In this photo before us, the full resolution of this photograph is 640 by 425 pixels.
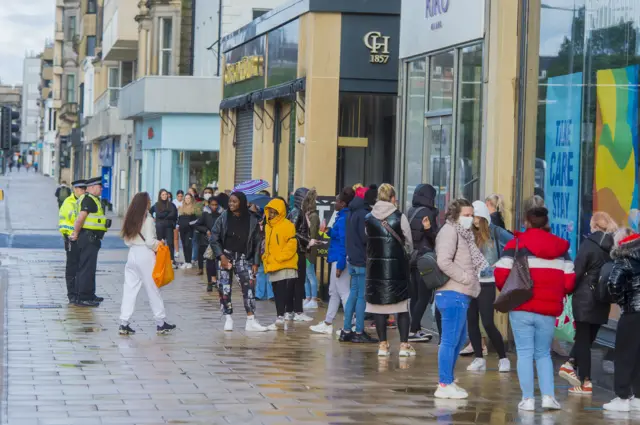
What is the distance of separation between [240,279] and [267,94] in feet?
39.8

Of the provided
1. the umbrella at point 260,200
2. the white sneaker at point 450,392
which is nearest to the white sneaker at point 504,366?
the white sneaker at point 450,392

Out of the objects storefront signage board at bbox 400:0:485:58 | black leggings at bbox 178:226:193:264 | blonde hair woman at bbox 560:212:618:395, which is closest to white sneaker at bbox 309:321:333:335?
storefront signage board at bbox 400:0:485:58

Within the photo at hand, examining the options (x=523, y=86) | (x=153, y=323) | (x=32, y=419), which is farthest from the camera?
(x=153, y=323)

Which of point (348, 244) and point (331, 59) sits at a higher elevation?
point (331, 59)

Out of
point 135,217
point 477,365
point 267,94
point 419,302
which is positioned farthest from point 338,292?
point 267,94

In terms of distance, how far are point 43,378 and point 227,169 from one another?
22.2 meters

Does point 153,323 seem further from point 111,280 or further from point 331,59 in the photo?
point 331,59

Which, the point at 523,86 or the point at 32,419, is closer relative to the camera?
the point at 32,419

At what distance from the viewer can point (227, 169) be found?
33219mm

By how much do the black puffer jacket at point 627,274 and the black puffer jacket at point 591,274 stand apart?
1.65 ft

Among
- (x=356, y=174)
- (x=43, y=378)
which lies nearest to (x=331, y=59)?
(x=356, y=174)

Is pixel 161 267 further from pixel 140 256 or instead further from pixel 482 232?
pixel 482 232

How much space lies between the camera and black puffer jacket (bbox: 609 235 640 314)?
1036 cm

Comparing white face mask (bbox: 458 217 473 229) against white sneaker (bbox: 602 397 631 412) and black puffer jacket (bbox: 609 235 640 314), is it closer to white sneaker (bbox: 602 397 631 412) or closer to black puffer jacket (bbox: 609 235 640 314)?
black puffer jacket (bbox: 609 235 640 314)
